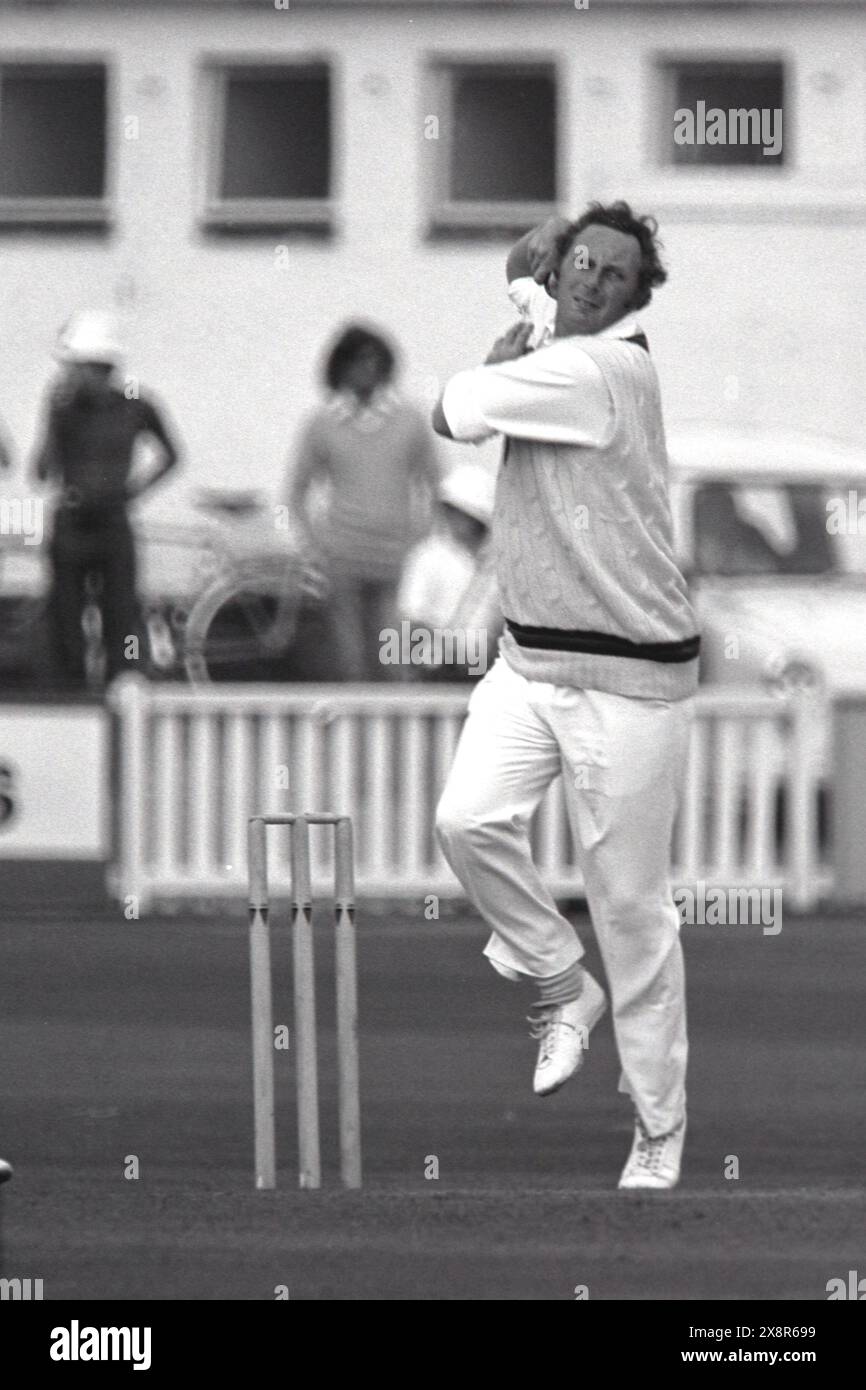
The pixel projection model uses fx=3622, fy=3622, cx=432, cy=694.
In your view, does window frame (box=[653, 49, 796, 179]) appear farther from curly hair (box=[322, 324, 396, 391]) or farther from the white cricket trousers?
the white cricket trousers

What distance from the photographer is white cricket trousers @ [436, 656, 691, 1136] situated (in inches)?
289

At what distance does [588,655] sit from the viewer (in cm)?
731

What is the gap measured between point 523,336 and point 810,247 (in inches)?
547

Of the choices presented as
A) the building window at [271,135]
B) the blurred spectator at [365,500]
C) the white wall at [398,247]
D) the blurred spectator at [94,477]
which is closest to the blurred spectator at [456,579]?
the blurred spectator at [365,500]

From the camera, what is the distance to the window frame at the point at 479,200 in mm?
21719

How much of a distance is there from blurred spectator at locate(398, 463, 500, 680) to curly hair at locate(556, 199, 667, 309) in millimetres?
6163

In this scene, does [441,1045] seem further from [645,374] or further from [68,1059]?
[645,374]

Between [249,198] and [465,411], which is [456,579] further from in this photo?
Answer: [249,198]

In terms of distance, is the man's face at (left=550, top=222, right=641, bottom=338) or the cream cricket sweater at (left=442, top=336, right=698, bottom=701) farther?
the man's face at (left=550, top=222, right=641, bottom=338)

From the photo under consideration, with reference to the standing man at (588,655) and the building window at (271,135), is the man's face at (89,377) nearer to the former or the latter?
the building window at (271,135)

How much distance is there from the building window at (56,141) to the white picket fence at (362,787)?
877 cm

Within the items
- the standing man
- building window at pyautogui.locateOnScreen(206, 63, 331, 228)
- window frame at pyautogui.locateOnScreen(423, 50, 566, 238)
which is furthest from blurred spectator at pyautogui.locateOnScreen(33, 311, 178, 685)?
the standing man

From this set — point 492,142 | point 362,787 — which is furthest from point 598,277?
point 492,142
